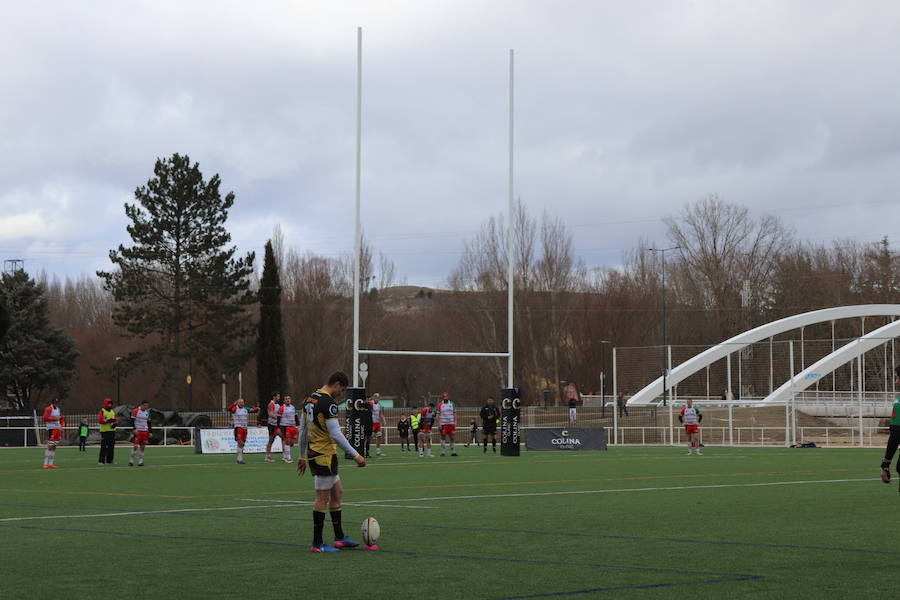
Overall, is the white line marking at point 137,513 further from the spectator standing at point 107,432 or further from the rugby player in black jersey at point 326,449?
the spectator standing at point 107,432

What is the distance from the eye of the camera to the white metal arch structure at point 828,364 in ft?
173

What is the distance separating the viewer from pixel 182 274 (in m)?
78.8

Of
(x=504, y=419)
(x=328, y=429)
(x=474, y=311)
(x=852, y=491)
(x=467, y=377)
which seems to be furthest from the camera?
(x=467, y=377)

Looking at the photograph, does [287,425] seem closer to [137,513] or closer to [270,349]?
[137,513]

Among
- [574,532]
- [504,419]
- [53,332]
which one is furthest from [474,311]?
[574,532]

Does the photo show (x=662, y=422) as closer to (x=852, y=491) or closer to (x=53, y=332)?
(x=852, y=491)

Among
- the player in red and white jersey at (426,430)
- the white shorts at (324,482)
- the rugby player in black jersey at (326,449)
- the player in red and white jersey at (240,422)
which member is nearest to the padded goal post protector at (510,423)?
the player in red and white jersey at (426,430)

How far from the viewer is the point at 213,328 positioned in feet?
262

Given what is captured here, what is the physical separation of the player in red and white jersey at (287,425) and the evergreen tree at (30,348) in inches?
1775

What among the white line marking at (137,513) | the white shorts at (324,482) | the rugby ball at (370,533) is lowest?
the white line marking at (137,513)

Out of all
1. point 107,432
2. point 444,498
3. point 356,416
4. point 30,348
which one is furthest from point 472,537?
point 30,348

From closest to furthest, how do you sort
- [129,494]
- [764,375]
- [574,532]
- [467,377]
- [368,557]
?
[368,557] → [574,532] → [129,494] → [764,375] → [467,377]

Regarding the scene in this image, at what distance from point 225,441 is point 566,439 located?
42.4ft

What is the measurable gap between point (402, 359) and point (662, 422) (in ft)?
186
